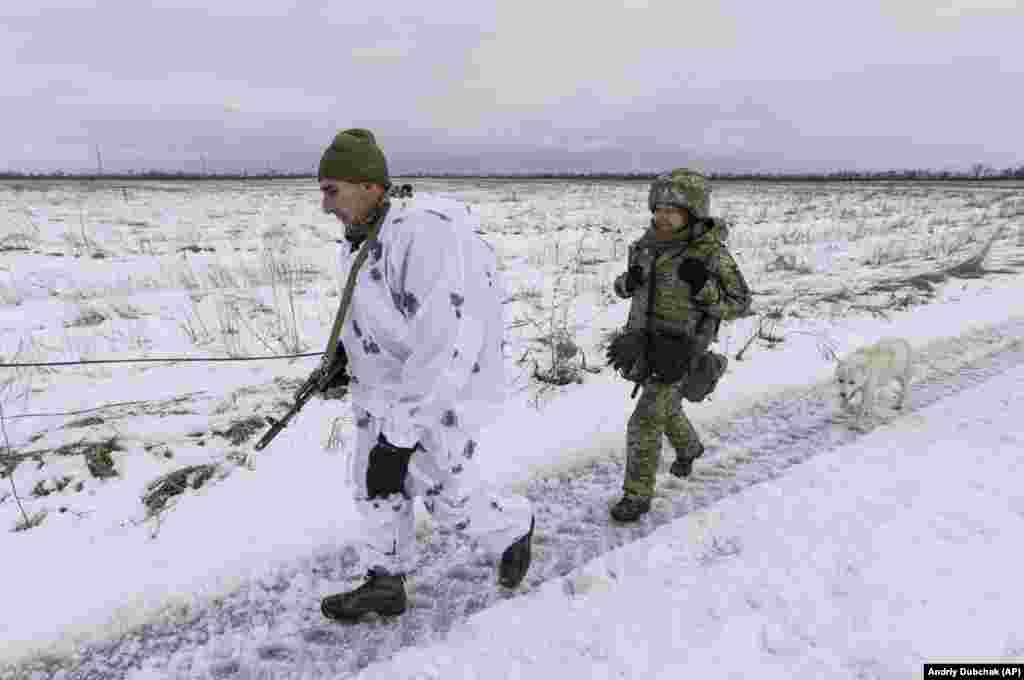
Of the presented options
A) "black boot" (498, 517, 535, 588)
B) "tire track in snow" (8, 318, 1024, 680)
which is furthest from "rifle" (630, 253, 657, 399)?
"black boot" (498, 517, 535, 588)

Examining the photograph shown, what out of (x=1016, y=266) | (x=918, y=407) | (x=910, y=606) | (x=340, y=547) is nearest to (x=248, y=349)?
(x=340, y=547)

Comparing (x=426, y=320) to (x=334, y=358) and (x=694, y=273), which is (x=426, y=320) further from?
(x=694, y=273)

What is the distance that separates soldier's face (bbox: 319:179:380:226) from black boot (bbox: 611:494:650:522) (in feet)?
6.55

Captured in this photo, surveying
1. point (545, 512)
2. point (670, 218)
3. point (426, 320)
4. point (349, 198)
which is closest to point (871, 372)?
point (670, 218)

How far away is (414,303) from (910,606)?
7.56 ft

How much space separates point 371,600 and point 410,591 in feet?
0.75

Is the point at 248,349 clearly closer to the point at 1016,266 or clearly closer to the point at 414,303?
the point at 414,303

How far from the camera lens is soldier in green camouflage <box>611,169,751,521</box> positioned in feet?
8.32

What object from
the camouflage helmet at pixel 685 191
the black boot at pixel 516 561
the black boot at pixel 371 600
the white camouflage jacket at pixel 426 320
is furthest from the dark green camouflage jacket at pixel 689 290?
the black boot at pixel 371 600

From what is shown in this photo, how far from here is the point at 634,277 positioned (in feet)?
9.31

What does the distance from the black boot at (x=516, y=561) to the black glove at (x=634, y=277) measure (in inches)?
51.9

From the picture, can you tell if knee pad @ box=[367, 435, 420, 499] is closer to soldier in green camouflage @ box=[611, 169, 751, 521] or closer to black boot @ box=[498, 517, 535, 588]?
black boot @ box=[498, 517, 535, 588]

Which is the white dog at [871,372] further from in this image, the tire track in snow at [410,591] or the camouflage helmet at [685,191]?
the camouflage helmet at [685,191]

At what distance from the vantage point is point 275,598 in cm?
241
